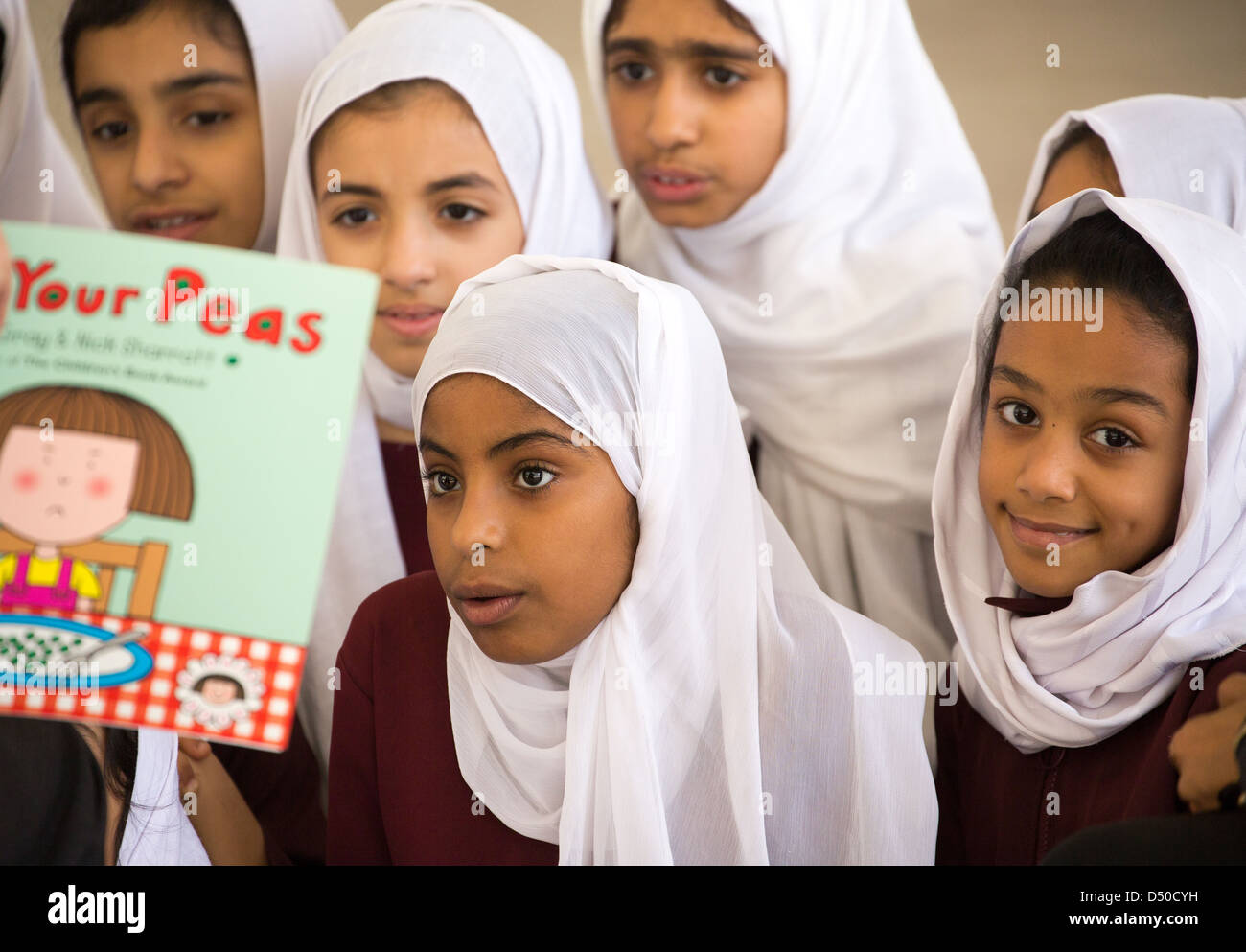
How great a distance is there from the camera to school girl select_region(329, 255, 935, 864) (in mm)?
1120

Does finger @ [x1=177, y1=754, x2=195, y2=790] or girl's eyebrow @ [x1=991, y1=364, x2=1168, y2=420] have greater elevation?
girl's eyebrow @ [x1=991, y1=364, x2=1168, y2=420]

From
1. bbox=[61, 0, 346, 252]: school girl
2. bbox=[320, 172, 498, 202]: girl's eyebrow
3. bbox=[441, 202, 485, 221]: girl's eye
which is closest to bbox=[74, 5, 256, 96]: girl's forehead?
bbox=[61, 0, 346, 252]: school girl

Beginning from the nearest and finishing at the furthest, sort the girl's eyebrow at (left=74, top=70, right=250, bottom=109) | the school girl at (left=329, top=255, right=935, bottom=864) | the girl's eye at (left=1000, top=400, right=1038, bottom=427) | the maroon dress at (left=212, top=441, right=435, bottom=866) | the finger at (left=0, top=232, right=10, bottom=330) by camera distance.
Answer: the finger at (left=0, top=232, right=10, bottom=330) < the school girl at (left=329, top=255, right=935, bottom=864) < the girl's eye at (left=1000, top=400, right=1038, bottom=427) < the maroon dress at (left=212, top=441, right=435, bottom=866) < the girl's eyebrow at (left=74, top=70, right=250, bottom=109)

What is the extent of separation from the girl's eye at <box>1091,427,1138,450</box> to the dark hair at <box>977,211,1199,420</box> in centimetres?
7

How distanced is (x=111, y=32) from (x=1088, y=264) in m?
1.21

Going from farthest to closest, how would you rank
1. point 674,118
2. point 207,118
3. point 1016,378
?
point 207,118
point 674,118
point 1016,378

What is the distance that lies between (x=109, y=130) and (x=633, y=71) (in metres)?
0.67

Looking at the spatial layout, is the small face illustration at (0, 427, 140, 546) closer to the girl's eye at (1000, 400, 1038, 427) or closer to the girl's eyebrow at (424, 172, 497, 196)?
the girl's eyebrow at (424, 172, 497, 196)

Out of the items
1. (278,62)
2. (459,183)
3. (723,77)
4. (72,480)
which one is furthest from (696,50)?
(72,480)

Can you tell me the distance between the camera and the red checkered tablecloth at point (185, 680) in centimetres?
102

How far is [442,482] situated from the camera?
117cm

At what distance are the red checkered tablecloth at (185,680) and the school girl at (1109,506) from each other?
0.71 metres

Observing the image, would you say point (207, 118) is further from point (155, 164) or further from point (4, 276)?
point (4, 276)

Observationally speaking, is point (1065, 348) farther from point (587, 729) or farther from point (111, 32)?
point (111, 32)
